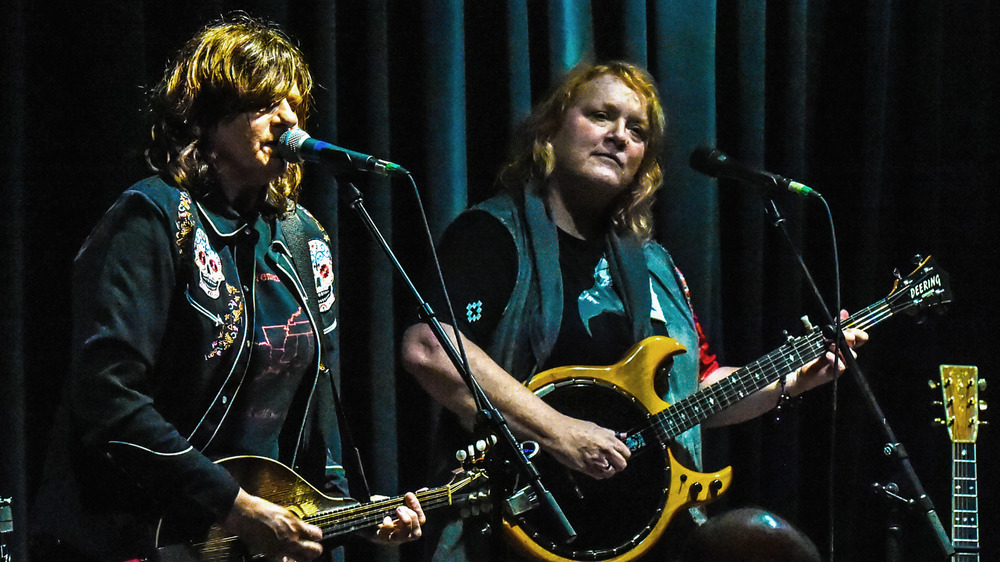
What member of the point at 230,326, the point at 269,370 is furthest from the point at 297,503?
the point at 230,326

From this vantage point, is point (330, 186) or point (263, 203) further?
point (330, 186)

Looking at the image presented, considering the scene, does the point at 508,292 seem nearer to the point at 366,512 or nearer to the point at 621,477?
the point at 621,477

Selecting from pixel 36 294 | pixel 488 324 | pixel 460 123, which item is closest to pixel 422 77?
pixel 460 123

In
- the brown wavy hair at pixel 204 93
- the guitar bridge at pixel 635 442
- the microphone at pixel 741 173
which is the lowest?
the guitar bridge at pixel 635 442

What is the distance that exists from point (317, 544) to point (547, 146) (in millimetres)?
1267

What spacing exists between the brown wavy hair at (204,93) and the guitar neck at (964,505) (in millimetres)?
1973

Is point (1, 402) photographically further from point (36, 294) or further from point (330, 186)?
point (330, 186)

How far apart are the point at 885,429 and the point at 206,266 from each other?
4.76 feet

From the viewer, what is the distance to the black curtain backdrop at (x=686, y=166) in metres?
2.53

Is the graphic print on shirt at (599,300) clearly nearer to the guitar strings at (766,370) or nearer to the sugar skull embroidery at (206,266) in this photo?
the guitar strings at (766,370)

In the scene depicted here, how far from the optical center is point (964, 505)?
9.42ft

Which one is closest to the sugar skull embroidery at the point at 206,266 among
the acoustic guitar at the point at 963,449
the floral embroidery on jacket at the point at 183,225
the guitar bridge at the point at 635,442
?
the floral embroidery on jacket at the point at 183,225

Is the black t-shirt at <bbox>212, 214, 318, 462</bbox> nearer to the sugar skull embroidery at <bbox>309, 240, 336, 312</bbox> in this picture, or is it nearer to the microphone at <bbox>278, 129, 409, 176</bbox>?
the sugar skull embroidery at <bbox>309, 240, 336, 312</bbox>

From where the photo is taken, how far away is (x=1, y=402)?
7.93 ft
